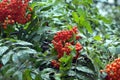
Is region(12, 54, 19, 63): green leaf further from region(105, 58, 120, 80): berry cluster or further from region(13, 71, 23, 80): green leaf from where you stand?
region(105, 58, 120, 80): berry cluster

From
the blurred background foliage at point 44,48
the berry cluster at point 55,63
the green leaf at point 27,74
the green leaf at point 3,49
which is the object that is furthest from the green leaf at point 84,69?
the green leaf at point 3,49

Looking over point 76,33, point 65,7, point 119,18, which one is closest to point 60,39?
point 76,33

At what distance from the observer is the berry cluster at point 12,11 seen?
6.40 ft

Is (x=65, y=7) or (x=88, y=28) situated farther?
(x=65, y=7)

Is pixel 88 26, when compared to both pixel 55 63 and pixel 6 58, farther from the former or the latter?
pixel 6 58

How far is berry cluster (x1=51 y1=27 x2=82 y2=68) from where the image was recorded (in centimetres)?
181

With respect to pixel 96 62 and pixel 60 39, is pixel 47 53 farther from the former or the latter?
→ pixel 96 62

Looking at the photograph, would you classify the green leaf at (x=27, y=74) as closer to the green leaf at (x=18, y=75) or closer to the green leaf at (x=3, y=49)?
the green leaf at (x=18, y=75)

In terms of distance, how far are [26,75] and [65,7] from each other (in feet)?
2.94

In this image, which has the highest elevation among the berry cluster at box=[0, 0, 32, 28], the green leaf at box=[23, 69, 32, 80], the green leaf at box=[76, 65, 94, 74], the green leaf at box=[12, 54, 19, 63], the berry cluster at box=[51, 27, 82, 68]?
the berry cluster at box=[0, 0, 32, 28]

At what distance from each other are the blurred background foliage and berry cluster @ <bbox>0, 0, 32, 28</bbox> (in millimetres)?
56

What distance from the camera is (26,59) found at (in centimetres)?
178

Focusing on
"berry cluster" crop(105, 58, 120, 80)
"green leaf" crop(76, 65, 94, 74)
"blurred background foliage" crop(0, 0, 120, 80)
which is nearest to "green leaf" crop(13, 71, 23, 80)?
"blurred background foliage" crop(0, 0, 120, 80)

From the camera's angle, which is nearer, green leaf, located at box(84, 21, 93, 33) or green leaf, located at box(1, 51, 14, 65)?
green leaf, located at box(1, 51, 14, 65)
